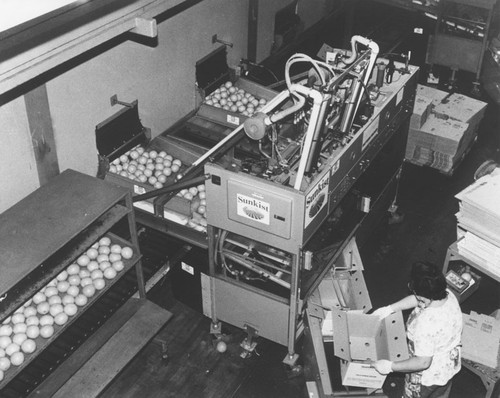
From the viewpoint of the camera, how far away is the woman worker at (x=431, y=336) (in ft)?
17.6

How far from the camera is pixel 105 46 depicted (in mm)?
7559

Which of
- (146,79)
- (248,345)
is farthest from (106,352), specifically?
(146,79)

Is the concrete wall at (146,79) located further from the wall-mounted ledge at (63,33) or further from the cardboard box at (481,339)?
the cardboard box at (481,339)

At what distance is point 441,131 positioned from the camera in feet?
31.9

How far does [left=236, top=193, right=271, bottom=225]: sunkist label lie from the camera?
5957 mm

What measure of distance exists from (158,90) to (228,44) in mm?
1650

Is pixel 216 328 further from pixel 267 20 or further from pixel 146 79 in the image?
pixel 267 20

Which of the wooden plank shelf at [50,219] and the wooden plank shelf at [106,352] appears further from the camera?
the wooden plank shelf at [106,352]

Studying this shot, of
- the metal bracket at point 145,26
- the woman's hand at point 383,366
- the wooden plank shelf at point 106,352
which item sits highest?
the metal bracket at point 145,26

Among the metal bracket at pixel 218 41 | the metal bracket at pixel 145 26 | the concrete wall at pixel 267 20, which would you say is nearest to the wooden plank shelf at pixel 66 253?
the metal bracket at pixel 145 26

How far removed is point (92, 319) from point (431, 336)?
3229 millimetres

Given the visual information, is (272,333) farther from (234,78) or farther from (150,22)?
(234,78)

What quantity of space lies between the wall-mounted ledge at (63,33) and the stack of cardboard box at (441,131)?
17.4 ft

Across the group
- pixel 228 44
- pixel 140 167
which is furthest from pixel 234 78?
pixel 140 167
